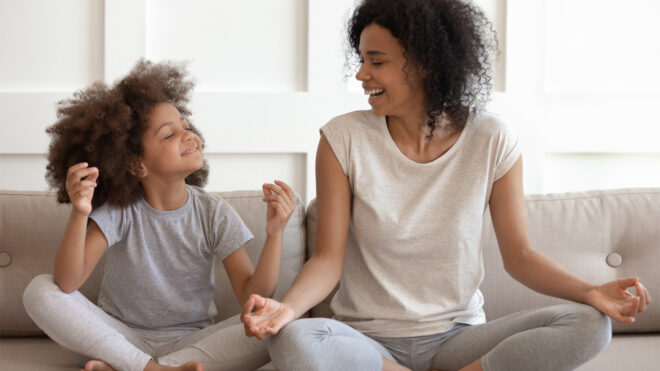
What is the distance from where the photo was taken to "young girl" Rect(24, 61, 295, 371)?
1.51m

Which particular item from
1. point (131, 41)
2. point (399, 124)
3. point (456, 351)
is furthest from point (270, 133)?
point (456, 351)

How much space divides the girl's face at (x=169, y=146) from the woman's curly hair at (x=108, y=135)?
0.06 ft

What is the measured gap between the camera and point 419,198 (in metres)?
1.51

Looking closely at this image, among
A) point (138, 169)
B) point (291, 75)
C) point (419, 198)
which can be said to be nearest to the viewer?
point (419, 198)

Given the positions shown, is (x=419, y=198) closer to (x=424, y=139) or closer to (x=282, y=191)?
(x=424, y=139)

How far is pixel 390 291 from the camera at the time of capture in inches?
58.3

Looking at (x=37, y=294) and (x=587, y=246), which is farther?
(x=587, y=246)

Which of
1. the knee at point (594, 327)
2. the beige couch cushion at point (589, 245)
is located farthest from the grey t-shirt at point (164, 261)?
the knee at point (594, 327)

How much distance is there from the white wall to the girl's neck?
45 cm

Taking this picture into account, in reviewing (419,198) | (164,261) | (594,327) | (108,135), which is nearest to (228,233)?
(164,261)

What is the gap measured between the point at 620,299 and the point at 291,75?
116 cm

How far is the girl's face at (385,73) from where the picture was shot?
1479 mm

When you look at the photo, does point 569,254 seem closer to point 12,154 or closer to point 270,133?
point 270,133

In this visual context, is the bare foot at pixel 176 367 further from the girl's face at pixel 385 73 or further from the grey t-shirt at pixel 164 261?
the girl's face at pixel 385 73
